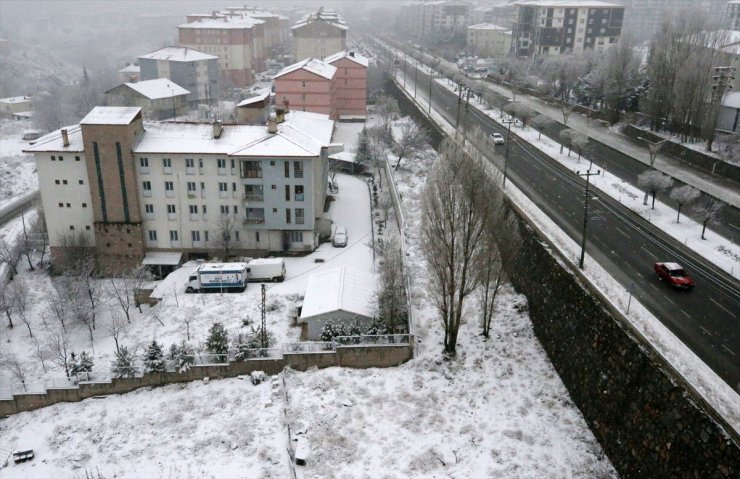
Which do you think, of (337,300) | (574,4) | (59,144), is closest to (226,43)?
(574,4)

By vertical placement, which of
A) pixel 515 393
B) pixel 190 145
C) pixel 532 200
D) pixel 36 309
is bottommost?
pixel 36 309

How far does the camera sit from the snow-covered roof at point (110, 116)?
3947cm

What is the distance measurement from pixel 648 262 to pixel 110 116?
34530mm

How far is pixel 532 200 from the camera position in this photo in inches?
1563

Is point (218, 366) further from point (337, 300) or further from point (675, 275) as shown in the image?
point (675, 275)

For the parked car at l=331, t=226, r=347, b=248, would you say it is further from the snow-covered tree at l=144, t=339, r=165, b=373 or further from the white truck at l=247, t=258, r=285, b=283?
the snow-covered tree at l=144, t=339, r=165, b=373

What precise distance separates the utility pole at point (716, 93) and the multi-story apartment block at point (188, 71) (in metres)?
81.6

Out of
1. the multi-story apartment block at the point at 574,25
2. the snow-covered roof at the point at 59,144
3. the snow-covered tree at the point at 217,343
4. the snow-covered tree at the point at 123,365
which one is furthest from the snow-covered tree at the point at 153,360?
the multi-story apartment block at the point at 574,25

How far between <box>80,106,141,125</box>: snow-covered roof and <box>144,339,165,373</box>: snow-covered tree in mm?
17597

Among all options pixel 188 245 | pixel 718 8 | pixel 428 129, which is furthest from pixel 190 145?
pixel 718 8

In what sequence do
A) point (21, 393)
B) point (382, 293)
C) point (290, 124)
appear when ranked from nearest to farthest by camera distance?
point (21, 393) → point (382, 293) → point (290, 124)

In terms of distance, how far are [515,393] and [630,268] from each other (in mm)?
8976

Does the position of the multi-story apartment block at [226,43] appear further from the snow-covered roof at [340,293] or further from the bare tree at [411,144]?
the snow-covered roof at [340,293]

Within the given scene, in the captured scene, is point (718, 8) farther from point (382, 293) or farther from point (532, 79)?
point (382, 293)
